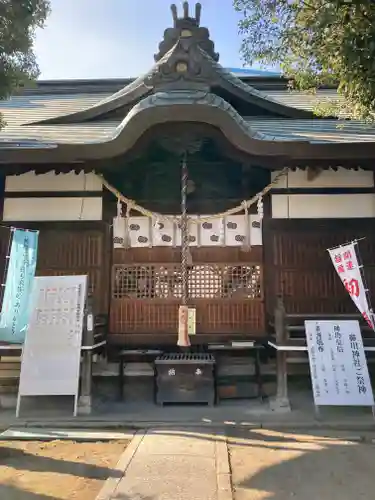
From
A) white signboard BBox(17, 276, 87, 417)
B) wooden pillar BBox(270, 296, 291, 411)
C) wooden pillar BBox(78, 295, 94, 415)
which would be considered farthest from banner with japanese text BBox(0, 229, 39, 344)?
wooden pillar BBox(270, 296, 291, 411)

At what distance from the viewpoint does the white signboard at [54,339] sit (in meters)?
6.89

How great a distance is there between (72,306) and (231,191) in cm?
365

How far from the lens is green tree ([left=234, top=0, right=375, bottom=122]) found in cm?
483

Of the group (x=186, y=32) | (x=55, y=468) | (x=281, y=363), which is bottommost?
(x=55, y=468)

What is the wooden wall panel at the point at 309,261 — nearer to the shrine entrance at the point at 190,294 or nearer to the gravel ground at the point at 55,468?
the shrine entrance at the point at 190,294

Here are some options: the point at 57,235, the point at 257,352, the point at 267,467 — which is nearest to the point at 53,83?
the point at 57,235

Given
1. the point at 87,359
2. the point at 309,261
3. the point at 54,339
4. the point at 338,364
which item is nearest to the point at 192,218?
the point at 309,261

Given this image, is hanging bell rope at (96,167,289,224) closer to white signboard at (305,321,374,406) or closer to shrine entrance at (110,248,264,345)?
shrine entrance at (110,248,264,345)

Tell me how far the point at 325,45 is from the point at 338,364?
15.0 feet

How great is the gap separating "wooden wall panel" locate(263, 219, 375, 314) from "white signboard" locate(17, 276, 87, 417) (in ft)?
11.1

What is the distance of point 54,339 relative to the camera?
7.09 metres

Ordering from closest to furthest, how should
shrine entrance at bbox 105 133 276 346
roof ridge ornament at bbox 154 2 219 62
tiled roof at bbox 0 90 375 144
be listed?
shrine entrance at bbox 105 133 276 346 → tiled roof at bbox 0 90 375 144 → roof ridge ornament at bbox 154 2 219 62

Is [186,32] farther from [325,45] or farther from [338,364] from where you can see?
[338,364]

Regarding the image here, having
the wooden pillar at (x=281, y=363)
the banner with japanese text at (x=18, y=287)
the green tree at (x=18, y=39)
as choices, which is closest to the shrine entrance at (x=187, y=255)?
the wooden pillar at (x=281, y=363)
